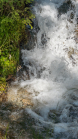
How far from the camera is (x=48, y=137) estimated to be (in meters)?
2.95

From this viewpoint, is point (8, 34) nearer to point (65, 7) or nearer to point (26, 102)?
point (26, 102)

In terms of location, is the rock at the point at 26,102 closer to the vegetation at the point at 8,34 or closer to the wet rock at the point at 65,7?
the vegetation at the point at 8,34

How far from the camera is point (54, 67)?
5707mm

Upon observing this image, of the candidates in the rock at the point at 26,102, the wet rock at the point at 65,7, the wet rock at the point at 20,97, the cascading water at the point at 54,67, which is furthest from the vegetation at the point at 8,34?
the wet rock at the point at 65,7

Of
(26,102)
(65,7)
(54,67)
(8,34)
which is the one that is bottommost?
(26,102)

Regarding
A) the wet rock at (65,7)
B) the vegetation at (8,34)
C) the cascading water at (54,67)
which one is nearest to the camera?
the vegetation at (8,34)

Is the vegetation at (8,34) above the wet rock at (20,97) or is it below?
above

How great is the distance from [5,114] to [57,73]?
9.29 ft

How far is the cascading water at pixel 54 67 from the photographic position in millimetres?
3871

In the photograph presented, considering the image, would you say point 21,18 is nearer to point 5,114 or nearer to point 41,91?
point 41,91

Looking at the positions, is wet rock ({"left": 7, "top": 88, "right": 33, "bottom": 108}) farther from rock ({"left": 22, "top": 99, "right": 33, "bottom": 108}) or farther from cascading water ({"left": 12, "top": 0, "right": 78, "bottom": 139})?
cascading water ({"left": 12, "top": 0, "right": 78, "bottom": 139})

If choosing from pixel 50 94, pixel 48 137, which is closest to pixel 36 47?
pixel 50 94

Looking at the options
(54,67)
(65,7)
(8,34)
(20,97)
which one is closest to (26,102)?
(20,97)

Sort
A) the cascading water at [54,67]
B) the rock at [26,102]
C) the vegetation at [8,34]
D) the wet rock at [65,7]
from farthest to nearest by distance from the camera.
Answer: the wet rock at [65,7], the rock at [26,102], the cascading water at [54,67], the vegetation at [8,34]
